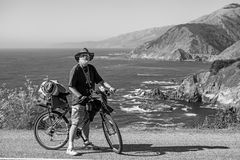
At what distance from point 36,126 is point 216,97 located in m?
56.4

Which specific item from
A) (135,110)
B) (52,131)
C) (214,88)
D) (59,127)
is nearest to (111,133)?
(59,127)

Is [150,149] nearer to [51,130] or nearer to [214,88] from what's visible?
[51,130]

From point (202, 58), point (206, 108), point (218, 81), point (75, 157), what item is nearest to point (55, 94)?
point (75, 157)

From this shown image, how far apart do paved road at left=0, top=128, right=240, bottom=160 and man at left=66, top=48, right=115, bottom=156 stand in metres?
0.70

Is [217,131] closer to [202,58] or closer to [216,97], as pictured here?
[216,97]

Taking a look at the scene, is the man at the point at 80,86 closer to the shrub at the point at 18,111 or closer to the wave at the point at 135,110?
the shrub at the point at 18,111

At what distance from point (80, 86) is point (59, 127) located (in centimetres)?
145

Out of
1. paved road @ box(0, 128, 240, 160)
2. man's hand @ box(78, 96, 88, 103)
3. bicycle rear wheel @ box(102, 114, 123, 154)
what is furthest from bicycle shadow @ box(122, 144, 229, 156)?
man's hand @ box(78, 96, 88, 103)

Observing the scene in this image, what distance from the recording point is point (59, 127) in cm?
816

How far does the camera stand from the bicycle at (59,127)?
734cm

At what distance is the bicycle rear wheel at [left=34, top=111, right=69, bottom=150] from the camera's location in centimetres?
786

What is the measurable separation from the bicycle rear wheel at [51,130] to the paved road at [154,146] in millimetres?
193

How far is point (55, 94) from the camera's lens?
7496mm

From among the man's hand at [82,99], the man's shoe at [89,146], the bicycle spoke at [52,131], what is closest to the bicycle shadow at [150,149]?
the man's shoe at [89,146]
